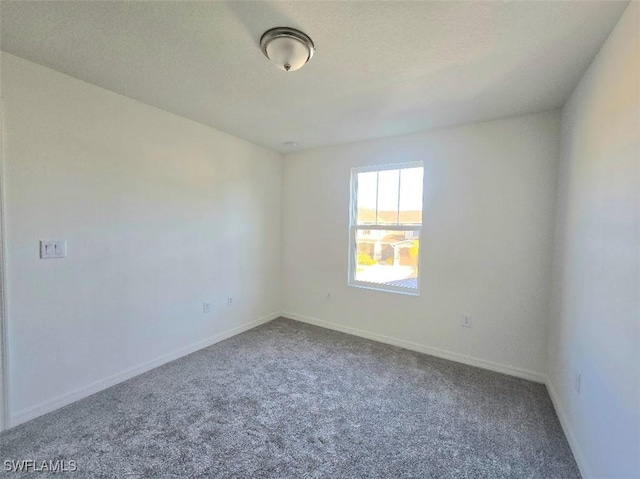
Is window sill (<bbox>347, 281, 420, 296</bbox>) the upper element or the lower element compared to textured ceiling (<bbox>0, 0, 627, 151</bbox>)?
lower

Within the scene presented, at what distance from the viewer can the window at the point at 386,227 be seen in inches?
126

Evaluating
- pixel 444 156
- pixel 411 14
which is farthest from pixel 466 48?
pixel 444 156

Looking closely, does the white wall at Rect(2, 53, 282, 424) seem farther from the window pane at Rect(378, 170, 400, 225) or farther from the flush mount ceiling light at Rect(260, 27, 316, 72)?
the window pane at Rect(378, 170, 400, 225)

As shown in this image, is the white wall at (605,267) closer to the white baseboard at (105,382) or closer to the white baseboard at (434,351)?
the white baseboard at (434,351)

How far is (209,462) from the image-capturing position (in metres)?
1.61

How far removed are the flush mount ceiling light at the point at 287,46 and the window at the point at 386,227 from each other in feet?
6.43

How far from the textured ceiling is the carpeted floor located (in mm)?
2411

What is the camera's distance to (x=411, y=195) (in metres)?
3.22

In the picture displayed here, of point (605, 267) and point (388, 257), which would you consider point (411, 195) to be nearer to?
point (388, 257)

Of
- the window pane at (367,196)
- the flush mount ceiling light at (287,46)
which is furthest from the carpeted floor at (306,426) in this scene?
the flush mount ceiling light at (287,46)

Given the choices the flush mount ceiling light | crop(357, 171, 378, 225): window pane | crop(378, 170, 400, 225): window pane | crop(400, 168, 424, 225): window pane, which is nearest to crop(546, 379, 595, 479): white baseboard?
crop(400, 168, 424, 225): window pane

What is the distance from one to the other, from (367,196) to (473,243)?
4.39 ft

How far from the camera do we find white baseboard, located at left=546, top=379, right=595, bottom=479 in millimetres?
1530

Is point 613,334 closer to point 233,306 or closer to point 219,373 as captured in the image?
point 219,373
